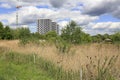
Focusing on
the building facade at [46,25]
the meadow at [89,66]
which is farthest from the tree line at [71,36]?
the building facade at [46,25]

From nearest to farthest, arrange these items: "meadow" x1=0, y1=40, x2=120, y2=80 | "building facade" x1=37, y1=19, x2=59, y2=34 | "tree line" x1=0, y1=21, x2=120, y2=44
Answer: "meadow" x1=0, y1=40, x2=120, y2=80, "tree line" x1=0, y1=21, x2=120, y2=44, "building facade" x1=37, y1=19, x2=59, y2=34

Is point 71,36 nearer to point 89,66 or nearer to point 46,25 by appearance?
point 89,66

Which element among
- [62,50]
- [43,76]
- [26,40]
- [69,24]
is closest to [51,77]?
[43,76]

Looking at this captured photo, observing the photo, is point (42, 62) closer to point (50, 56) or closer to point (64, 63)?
point (50, 56)

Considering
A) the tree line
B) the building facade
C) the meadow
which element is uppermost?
the building facade

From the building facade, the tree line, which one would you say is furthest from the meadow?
the building facade

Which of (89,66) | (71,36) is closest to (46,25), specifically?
(71,36)

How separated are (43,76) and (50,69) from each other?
745 millimetres

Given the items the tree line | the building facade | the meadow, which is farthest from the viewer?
the building facade

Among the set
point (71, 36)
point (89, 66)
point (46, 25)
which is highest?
point (46, 25)

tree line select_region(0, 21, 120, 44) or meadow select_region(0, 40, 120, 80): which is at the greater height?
tree line select_region(0, 21, 120, 44)

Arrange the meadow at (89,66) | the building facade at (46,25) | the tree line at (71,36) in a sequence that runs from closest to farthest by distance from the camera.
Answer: the meadow at (89,66)
the tree line at (71,36)
the building facade at (46,25)

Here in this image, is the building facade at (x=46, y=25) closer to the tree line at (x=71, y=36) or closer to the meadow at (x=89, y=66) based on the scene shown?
the tree line at (x=71, y=36)

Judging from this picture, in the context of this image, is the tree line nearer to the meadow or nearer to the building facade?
the meadow
